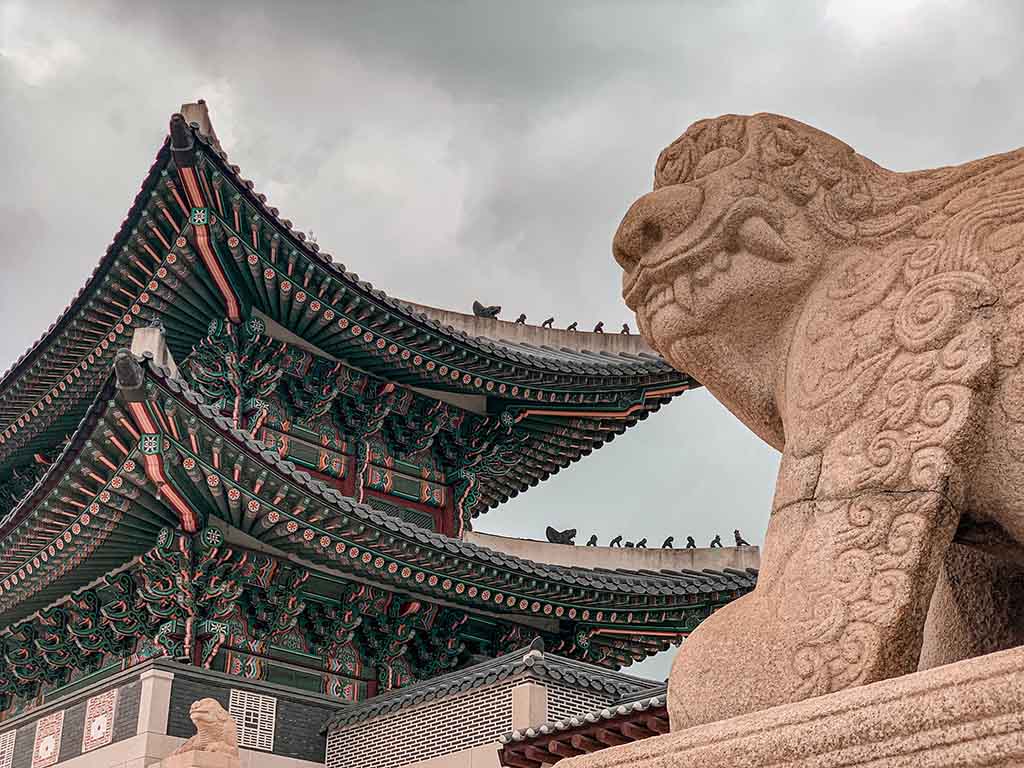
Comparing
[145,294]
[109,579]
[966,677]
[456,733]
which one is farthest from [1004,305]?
[145,294]

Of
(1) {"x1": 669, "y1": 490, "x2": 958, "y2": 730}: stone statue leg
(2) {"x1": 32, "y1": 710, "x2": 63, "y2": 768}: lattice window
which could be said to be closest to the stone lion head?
(1) {"x1": 669, "y1": 490, "x2": 958, "y2": 730}: stone statue leg

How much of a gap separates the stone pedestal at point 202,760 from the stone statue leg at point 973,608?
9.17m

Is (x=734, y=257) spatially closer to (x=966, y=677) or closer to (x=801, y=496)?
(x=801, y=496)

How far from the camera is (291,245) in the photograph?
14.4m

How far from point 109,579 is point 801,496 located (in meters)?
12.2

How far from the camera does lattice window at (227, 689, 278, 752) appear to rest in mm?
12680

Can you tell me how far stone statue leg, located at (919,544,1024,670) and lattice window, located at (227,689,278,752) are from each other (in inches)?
430

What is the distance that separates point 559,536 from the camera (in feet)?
59.2

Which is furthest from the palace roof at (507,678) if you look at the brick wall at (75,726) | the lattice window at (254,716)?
the brick wall at (75,726)

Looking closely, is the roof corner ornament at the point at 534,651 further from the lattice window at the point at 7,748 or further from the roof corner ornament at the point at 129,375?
the lattice window at the point at 7,748

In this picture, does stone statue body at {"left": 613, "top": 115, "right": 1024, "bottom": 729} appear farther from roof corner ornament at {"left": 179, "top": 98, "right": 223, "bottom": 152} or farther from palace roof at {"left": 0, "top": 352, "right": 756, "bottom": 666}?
roof corner ornament at {"left": 179, "top": 98, "right": 223, "bottom": 152}

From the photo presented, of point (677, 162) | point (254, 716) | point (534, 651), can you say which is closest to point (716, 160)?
point (677, 162)

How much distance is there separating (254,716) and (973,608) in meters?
Answer: 11.2

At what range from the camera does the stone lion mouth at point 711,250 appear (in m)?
2.66
